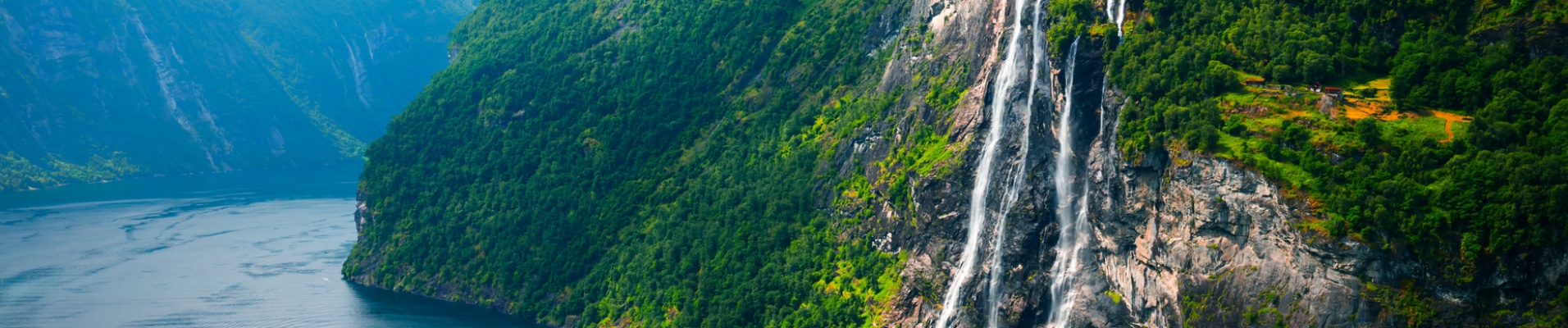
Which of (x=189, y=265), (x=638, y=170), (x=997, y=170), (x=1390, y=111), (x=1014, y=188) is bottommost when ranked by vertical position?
(x=189, y=265)

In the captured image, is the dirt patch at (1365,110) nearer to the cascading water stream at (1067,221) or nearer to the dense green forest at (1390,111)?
the dense green forest at (1390,111)

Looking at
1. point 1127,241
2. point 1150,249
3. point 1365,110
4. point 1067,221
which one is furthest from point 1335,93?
point 1067,221

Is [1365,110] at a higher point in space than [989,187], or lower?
higher

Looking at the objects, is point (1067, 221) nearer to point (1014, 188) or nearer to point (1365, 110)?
point (1014, 188)

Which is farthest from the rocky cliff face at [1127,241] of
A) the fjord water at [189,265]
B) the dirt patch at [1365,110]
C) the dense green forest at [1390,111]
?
the fjord water at [189,265]

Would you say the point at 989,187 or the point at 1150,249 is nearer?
the point at 1150,249

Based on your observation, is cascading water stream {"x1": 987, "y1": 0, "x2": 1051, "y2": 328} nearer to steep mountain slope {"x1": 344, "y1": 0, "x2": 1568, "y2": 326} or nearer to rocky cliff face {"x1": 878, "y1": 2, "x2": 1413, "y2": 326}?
steep mountain slope {"x1": 344, "y1": 0, "x2": 1568, "y2": 326}

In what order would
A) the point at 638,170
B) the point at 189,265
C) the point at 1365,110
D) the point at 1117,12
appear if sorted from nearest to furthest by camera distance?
1. the point at 1365,110
2. the point at 1117,12
3. the point at 638,170
4. the point at 189,265
